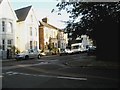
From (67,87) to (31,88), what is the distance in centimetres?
153

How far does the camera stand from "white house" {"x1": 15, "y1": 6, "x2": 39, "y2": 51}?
188 feet

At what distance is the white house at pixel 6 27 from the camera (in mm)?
50500

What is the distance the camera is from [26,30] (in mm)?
58656

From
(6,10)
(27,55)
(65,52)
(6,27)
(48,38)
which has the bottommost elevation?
(27,55)

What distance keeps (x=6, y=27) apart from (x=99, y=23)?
28.6 metres

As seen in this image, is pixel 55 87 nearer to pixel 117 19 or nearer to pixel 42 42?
pixel 117 19

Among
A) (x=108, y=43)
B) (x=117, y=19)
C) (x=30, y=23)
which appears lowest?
(x=108, y=43)

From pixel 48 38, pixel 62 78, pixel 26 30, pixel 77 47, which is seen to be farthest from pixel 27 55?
pixel 62 78

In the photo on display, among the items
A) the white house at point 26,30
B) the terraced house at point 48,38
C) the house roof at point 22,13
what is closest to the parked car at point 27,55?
the white house at point 26,30

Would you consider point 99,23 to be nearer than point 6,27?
Yes

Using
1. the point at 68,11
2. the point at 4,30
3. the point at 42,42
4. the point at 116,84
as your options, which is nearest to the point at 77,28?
the point at 68,11

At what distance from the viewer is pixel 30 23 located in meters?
60.4

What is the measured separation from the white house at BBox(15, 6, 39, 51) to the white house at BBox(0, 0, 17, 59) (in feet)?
8.93

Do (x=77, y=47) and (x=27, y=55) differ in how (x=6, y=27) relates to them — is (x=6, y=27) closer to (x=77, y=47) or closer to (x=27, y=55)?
(x=27, y=55)
